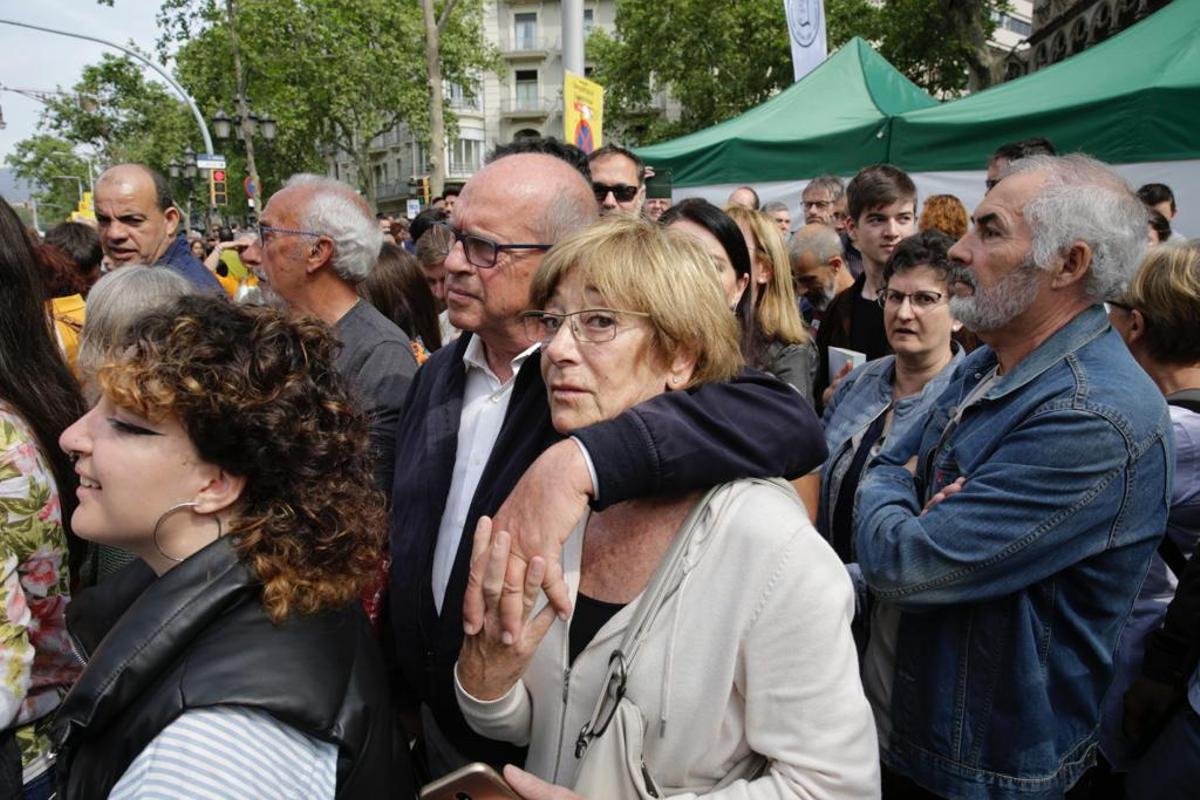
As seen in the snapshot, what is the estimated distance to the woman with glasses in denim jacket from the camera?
2635 millimetres

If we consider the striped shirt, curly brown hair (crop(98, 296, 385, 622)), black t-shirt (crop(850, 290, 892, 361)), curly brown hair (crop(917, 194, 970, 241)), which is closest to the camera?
the striped shirt

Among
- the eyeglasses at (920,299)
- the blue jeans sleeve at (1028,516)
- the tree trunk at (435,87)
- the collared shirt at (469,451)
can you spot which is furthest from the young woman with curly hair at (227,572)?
the tree trunk at (435,87)

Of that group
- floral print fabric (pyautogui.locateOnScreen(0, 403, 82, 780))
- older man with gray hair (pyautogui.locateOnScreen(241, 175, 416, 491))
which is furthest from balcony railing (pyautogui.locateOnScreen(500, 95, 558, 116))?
floral print fabric (pyautogui.locateOnScreen(0, 403, 82, 780))

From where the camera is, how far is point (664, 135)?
38.8 m

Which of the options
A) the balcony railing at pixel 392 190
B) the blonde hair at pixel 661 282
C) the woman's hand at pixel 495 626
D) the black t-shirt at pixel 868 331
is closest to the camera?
the woman's hand at pixel 495 626

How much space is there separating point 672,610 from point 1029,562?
906 millimetres

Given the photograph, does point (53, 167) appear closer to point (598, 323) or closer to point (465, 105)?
point (465, 105)

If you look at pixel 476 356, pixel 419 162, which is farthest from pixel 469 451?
pixel 419 162

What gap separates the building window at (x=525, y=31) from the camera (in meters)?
54.7

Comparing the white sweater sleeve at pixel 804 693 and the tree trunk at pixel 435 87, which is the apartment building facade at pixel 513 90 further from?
the white sweater sleeve at pixel 804 693

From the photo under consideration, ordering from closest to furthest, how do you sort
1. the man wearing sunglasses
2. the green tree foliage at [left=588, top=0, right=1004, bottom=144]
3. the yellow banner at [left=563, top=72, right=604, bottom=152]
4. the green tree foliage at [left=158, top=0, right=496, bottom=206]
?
1. the man wearing sunglasses
2. the yellow banner at [left=563, top=72, right=604, bottom=152]
3. the green tree foliage at [left=588, top=0, right=1004, bottom=144]
4. the green tree foliage at [left=158, top=0, right=496, bottom=206]

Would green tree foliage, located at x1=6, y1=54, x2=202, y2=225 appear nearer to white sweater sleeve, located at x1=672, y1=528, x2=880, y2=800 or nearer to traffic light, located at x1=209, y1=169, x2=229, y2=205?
traffic light, located at x1=209, y1=169, x2=229, y2=205

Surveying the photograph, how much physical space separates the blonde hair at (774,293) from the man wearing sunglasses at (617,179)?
0.92 metres

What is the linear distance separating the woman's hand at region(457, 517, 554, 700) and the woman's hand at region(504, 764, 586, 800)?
0.54 feet
